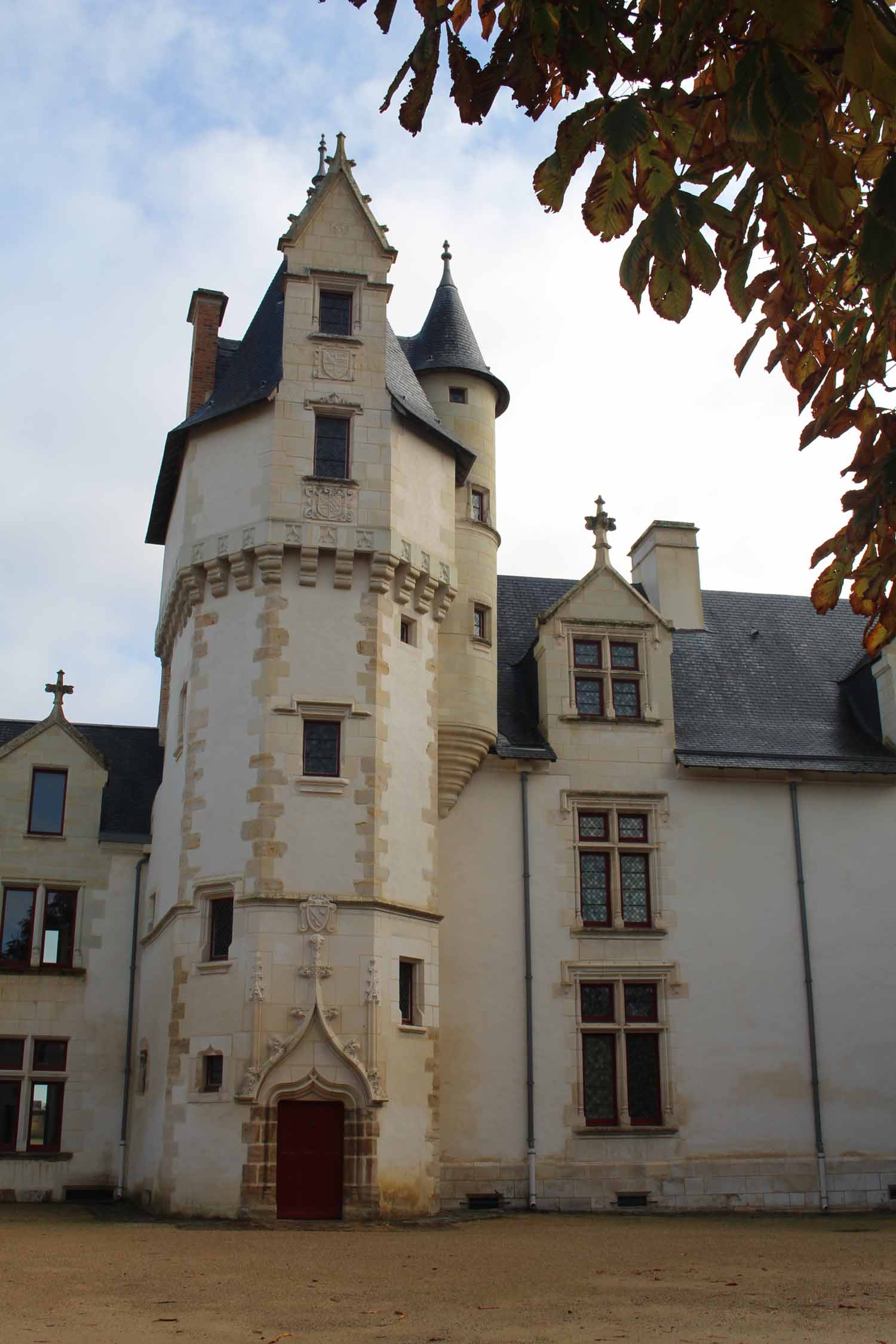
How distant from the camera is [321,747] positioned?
65.3 ft

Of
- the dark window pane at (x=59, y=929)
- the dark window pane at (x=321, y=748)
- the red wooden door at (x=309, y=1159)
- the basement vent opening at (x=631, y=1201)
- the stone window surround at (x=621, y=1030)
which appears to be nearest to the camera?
the red wooden door at (x=309, y=1159)

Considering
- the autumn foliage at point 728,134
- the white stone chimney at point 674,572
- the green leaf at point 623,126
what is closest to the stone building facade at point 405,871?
the white stone chimney at point 674,572

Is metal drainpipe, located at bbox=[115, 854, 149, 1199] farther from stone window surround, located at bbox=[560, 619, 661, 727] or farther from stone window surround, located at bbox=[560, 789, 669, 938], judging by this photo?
stone window surround, located at bbox=[560, 619, 661, 727]

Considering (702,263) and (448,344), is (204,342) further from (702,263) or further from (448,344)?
(702,263)

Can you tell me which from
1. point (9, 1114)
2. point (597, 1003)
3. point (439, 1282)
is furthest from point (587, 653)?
point (439, 1282)

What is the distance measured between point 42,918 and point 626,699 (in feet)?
33.7

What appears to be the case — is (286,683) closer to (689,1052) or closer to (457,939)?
(457,939)

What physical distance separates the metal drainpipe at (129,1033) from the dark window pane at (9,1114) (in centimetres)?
158

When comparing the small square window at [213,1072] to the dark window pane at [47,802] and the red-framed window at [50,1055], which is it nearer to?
the red-framed window at [50,1055]

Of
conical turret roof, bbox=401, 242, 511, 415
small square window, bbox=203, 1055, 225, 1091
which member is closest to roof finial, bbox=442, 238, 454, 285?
→ conical turret roof, bbox=401, 242, 511, 415

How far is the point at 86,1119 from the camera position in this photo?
70.9 ft

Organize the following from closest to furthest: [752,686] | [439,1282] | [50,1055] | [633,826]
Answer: [439,1282] → [50,1055] → [633,826] → [752,686]

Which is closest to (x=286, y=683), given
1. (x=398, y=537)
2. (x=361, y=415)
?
(x=398, y=537)

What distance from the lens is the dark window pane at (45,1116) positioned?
845 inches
